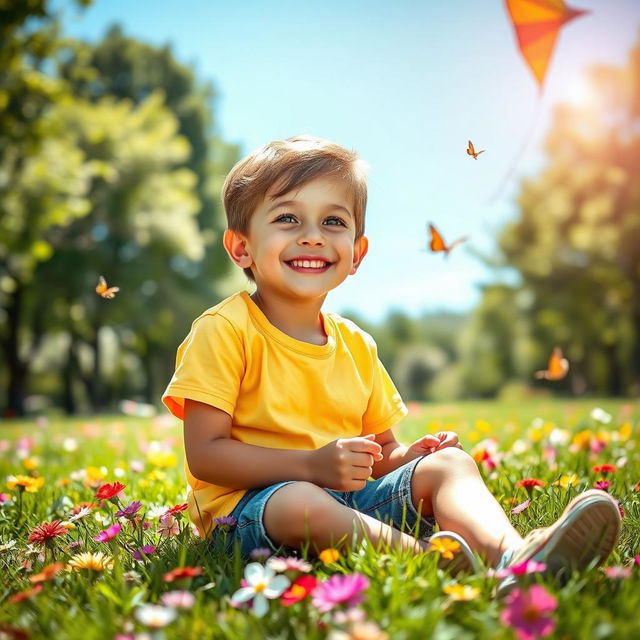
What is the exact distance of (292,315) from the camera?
2.37 m

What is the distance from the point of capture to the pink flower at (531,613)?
1.23 meters

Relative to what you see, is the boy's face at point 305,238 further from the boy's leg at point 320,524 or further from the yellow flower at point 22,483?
the yellow flower at point 22,483

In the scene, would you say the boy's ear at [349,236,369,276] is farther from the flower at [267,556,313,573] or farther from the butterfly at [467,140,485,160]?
the flower at [267,556,313,573]

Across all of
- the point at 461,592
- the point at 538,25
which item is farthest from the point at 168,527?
the point at 538,25

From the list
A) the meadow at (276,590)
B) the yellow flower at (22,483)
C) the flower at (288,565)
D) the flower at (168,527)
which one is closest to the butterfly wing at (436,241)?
the meadow at (276,590)

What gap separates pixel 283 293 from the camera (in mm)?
2332

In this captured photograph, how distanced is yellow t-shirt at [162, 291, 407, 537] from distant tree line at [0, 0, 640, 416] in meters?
8.70

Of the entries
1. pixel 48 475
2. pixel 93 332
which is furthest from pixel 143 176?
pixel 48 475

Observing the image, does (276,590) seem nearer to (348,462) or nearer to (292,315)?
(348,462)

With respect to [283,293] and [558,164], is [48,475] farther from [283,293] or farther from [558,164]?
[558,164]

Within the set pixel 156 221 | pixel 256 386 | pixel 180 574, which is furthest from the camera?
pixel 156 221

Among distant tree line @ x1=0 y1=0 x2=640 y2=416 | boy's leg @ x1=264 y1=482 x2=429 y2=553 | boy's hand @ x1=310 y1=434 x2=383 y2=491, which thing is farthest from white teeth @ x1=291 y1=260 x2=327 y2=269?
distant tree line @ x1=0 y1=0 x2=640 y2=416

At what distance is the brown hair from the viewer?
226 cm

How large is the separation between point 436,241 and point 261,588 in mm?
1155
